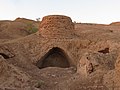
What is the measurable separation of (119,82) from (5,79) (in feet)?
19.7

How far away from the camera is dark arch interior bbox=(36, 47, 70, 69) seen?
2105 centimetres

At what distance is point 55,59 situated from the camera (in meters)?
21.7

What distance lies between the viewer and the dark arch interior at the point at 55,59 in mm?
21047

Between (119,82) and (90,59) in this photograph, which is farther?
(90,59)

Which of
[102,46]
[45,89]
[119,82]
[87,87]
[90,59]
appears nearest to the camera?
[119,82]

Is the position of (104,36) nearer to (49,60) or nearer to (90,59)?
(49,60)

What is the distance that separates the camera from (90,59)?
14727 mm

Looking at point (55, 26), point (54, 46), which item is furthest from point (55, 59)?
point (55, 26)

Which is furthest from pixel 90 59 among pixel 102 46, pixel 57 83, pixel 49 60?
pixel 49 60

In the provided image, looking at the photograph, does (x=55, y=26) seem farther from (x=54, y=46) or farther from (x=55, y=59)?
(x=55, y=59)

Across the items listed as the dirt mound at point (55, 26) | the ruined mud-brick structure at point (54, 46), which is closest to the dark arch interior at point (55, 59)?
the ruined mud-brick structure at point (54, 46)

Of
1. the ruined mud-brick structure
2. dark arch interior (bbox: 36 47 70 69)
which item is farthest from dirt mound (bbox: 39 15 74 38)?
dark arch interior (bbox: 36 47 70 69)

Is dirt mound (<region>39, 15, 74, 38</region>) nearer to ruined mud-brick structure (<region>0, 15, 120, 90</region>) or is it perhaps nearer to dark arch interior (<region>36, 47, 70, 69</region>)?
ruined mud-brick structure (<region>0, 15, 120, 90</region>)

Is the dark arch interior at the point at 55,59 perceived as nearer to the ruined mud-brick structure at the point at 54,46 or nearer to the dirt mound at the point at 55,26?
the ruined mud-brick structure at the point at 54,46
